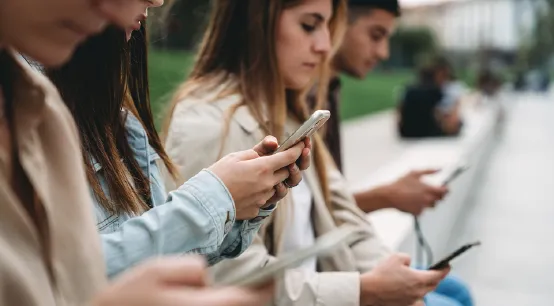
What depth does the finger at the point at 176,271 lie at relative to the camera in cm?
71

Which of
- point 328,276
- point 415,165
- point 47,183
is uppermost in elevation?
point 47,183

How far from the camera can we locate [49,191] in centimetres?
82

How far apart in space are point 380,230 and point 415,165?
2808mm

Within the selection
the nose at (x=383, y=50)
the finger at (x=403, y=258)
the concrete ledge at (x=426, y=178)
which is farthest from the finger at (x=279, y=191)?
the concrete ledge at (x=426, y=178)

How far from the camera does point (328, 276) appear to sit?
1.78 meters

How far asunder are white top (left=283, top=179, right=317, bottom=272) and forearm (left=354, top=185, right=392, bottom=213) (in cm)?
64

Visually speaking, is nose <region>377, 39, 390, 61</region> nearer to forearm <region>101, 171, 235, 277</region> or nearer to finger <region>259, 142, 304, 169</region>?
finger <region>259, 142, 304, 169</region>

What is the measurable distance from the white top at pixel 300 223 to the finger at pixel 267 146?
1.94ft

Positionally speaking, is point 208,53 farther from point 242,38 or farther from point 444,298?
point 444,298

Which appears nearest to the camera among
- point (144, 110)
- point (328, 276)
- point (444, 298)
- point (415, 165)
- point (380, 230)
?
point (144, 110)

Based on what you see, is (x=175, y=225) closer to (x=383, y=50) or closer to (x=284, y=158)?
(x=284, y=158)

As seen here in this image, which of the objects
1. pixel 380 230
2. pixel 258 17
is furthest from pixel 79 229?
pixel 380 230

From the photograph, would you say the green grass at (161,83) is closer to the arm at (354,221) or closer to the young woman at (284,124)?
the young woman at (284,124)

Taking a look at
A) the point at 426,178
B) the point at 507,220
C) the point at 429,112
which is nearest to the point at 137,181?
the point at 426,178
